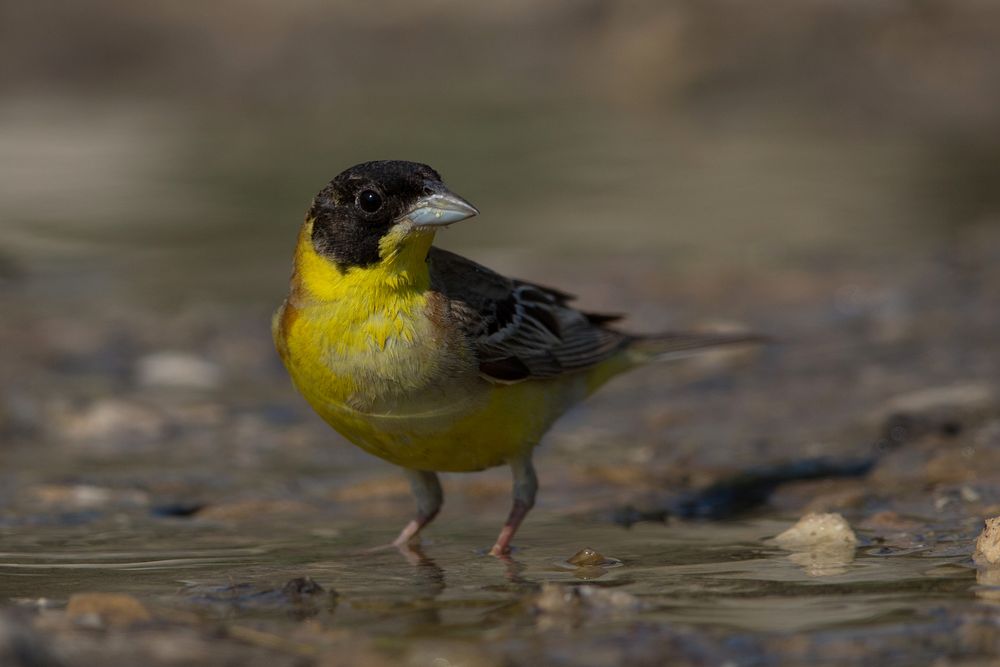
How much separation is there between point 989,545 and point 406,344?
74.1 inches

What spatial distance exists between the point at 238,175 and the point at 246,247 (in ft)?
9.20

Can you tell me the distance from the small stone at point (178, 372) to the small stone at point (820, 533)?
4011 mm

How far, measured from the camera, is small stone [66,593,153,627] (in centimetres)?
379

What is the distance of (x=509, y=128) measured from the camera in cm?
1655

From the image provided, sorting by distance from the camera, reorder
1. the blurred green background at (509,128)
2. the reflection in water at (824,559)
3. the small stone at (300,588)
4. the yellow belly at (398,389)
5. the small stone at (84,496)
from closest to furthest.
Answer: the small stone at (300,588)
the reflection in water at (824,559)
the yellow belly at (398,389)
the small stone at (84,496)
the blurred green background at (509,128)

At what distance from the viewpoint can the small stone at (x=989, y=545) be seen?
4.37 metres

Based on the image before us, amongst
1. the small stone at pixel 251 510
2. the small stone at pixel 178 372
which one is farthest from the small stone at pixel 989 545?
the small stone at pixel 178 372

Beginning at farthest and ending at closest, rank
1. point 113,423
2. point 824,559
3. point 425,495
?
point 113,423 < point 425,495 < point 824,559

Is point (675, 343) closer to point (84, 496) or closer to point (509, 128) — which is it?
point (84, 496)

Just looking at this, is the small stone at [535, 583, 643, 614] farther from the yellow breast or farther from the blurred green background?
the blurred green background

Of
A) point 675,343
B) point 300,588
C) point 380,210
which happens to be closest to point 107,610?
point 300,588

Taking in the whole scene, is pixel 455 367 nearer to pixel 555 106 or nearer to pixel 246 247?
pixel 246 247

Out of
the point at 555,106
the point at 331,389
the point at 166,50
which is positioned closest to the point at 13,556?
the point at 331,389

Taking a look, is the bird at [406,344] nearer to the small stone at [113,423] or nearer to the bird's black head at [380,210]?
the bird's black head at [380,210]
